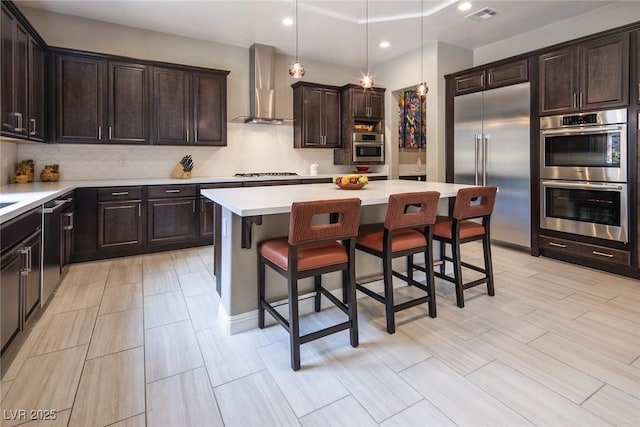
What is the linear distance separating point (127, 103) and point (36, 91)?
3.02 feet

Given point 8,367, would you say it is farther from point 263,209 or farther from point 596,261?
point 596,261

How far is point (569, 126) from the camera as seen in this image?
12.5 ft

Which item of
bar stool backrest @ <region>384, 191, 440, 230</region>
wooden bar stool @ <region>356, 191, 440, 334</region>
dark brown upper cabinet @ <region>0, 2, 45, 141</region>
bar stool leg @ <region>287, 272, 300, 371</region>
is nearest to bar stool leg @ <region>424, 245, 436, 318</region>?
wooden bar stool @ <region>356, 191, 440, 334</region>

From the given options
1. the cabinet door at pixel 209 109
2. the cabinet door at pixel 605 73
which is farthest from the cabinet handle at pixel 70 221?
the cabinet door at pixel 605 73

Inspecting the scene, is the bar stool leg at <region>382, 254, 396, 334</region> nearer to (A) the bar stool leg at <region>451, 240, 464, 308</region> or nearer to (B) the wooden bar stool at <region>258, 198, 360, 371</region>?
(B) the wooden bar stool at <region>258, 198, 360, 371</region>

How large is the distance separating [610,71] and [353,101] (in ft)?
11.2

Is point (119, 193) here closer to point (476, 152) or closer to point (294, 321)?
point (294, 321)

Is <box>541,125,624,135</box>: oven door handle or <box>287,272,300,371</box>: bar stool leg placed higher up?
<box>541,125,624,135</box>: oven door handle

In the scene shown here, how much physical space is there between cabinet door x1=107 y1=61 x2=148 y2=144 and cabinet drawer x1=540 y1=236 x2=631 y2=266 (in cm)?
519

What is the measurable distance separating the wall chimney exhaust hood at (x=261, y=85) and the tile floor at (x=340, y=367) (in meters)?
3.20

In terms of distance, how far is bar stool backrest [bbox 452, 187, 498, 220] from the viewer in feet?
8.91

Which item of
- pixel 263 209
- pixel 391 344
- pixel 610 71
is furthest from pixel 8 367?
pixel 610 71

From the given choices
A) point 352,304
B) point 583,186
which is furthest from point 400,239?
point 583,186

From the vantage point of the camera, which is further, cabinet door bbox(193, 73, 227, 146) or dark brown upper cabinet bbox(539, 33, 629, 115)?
cabinet door bbox(193, 73, 227, 146)
